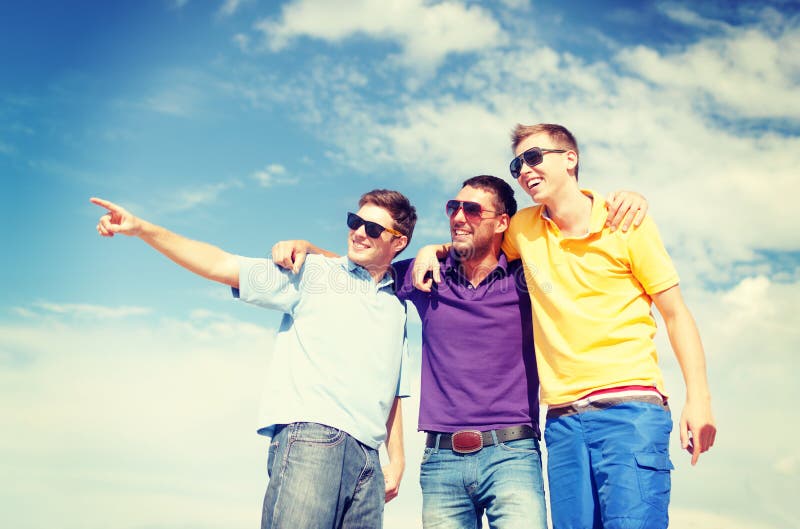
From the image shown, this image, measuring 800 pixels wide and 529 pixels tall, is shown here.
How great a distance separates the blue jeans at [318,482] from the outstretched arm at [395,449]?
648 millimetres

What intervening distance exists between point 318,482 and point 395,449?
1278mm

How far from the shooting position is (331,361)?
532cm

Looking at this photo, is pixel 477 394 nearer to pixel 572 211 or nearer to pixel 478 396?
pixel 478 396

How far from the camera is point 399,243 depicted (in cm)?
666

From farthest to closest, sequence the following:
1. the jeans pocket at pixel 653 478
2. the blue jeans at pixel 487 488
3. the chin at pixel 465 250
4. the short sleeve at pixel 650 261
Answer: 1. the chin at pixel 465 250
2. the blue jeans at pixel 487 488
3. the short sleeve at pixel 650 261
4. the jeans pocket at pixel 653 478

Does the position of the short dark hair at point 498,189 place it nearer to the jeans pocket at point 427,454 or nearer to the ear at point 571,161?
the ear at point 571,161

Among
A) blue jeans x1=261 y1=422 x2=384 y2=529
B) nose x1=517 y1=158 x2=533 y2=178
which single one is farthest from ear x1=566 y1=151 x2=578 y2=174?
blue jeans x1=261 y1=422 x2=384 y2=529

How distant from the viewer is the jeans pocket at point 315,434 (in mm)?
4969

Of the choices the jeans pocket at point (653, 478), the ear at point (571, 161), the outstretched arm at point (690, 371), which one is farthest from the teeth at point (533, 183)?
the jeans pocket at point (653, 478)

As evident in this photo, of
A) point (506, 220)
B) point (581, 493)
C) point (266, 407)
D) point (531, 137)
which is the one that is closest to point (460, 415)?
point (581, 493)

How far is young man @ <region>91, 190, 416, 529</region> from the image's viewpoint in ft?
16.1

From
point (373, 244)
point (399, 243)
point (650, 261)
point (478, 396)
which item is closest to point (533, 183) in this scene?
point (650, 261)

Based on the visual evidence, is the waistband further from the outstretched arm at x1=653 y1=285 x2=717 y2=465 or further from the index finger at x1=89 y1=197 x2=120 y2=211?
the index finger at x1=89 y1=197 x2=120 y2=211

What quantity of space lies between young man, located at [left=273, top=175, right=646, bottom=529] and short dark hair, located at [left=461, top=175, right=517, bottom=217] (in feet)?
1.96
